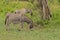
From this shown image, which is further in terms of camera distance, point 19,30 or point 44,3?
point 44,3

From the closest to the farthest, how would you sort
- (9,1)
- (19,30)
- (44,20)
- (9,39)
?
(9,39), (19,30), (44,20), (9,1)

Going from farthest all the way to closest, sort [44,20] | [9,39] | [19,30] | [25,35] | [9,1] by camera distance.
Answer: [9,1] → [44,20] → [19,30] → [25,35] → [9,39]

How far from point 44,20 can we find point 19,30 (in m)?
3.74

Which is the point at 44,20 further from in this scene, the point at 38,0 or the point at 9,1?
the point at 9,1

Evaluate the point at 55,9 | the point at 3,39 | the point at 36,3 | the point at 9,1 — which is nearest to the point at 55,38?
the point at 3,39

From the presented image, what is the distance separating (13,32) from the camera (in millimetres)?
10828

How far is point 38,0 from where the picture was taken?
15391 millimetres

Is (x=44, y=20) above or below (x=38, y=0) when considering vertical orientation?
below

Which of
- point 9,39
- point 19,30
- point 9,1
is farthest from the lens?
point 9,1

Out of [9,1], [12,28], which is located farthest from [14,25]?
[9,1]

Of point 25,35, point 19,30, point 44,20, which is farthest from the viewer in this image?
point 44,20

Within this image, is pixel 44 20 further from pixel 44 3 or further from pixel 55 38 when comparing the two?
pixel 55 38

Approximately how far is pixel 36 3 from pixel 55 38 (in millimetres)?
6184

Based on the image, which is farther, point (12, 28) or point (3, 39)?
point (12, 28)
